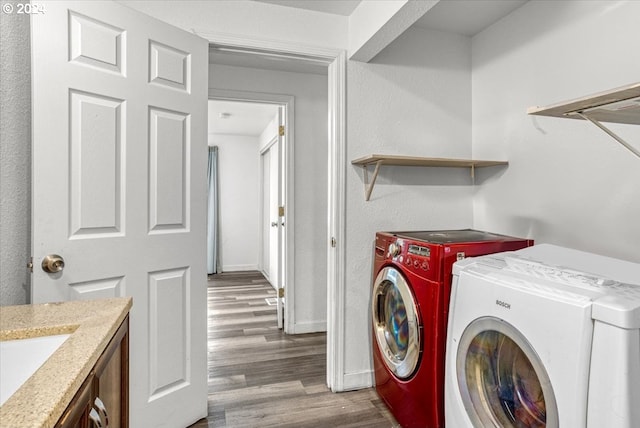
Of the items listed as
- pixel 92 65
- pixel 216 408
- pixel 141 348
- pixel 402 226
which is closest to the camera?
pixel 92 65

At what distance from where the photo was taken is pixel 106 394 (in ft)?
3.12

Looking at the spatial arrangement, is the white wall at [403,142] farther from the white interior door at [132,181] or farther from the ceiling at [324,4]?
the white interior door at [132,181]

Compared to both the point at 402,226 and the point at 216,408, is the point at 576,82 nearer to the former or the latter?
the point at 402,226

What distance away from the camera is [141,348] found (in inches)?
63.2

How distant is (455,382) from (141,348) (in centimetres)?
140

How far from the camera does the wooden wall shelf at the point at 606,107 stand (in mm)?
879

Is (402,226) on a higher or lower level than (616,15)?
lower

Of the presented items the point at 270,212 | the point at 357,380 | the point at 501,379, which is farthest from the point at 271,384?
the point at 270,212

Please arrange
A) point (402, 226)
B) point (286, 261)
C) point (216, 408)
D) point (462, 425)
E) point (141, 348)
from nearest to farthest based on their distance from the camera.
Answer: point (462, 425), point (141, 348), point (216, 408), point (402, 226), point (286, 261)

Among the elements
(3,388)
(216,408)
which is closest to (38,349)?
(3,388)

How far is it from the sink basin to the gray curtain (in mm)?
4858

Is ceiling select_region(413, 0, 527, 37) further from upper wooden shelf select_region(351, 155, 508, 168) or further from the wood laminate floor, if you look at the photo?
the wood laminate floor

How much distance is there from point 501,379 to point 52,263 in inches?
68.0

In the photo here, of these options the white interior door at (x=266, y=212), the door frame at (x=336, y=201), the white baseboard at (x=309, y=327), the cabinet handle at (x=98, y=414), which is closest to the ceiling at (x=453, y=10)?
the door frame at (x=336, y=201)
